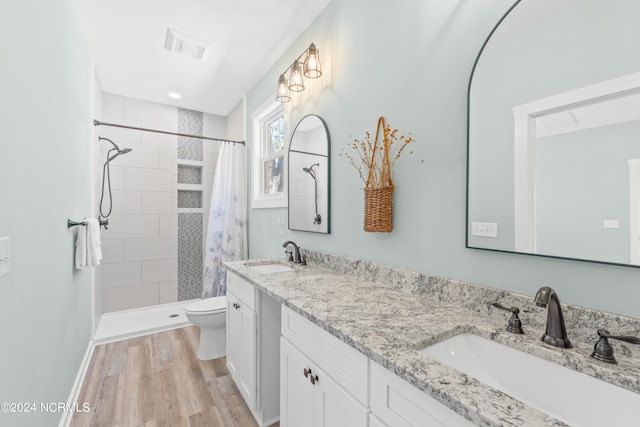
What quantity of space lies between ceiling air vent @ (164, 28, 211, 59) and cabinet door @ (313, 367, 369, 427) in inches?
98.2

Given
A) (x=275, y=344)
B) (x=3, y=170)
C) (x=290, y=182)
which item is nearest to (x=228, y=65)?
(x=290, y=182)

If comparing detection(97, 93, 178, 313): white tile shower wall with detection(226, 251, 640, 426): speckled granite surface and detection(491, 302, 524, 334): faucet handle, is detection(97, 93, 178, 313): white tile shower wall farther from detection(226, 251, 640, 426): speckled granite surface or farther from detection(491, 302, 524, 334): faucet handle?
detection(491, 302, 524, 334): faucet handle

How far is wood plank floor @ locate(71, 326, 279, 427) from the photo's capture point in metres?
1.65

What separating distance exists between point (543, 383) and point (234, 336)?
1.66 m

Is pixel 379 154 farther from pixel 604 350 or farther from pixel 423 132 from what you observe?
pixel 604 350

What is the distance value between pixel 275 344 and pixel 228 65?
8.03ft

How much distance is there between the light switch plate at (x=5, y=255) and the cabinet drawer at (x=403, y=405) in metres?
1.15

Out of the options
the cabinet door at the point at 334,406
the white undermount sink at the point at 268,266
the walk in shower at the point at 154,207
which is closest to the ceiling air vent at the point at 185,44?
the walk in shower at the point at 154,207

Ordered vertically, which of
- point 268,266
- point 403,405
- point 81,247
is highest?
point 81,247

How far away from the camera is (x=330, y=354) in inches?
38.3

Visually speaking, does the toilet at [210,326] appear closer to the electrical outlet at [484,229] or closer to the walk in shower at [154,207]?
the walk in shower at [154,207]

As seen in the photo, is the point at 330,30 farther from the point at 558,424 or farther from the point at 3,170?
the point at 558,424

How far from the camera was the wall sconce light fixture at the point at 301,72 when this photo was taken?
183 centimetres

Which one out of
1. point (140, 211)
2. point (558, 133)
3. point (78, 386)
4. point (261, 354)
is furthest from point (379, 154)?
point (140, 211)
